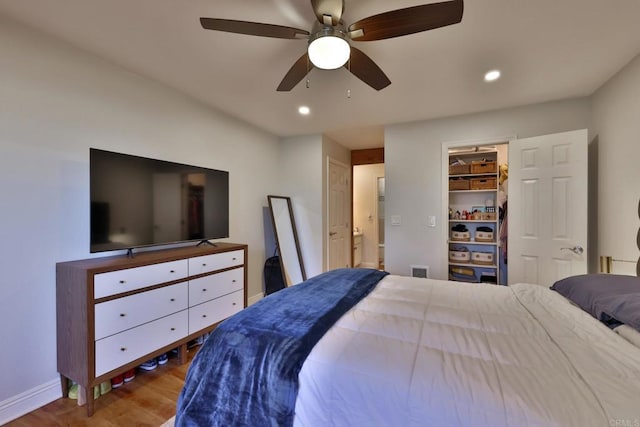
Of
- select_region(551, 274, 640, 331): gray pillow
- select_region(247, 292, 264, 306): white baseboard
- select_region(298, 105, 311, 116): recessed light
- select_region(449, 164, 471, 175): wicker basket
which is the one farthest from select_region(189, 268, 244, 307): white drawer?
select_region(449, 164, 471, 175): wicker basket

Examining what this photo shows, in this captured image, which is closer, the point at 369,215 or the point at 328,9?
the point at 328,9

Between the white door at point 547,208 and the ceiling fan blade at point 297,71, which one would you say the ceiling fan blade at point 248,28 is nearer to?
the ceiling fan blade at point 297,71

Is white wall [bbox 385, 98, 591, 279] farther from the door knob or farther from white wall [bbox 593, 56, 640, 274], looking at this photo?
the door knob

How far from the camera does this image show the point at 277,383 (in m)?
1.04

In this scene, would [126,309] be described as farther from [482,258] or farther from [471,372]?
[482,258]

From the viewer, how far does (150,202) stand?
86.6 inches

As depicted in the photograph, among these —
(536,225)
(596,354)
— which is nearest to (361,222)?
(536,225)

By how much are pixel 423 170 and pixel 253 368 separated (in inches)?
118

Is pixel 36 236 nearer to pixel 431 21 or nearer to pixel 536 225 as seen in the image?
pixel 431 21

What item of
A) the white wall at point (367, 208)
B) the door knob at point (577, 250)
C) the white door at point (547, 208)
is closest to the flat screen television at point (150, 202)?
the white door at point (547, 208)

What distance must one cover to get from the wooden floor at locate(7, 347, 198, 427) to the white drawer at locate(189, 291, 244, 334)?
0.42 meters

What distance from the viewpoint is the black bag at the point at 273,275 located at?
3.71m

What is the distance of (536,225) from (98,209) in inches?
150

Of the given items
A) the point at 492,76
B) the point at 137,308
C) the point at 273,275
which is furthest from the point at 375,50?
the point at 273,275
